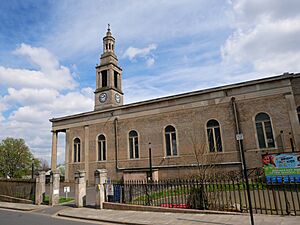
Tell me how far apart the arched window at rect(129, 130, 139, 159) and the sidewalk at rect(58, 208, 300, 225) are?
46.3 feet

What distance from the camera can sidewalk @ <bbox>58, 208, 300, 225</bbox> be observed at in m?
8.71

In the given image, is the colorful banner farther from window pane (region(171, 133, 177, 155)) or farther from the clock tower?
the clock tower

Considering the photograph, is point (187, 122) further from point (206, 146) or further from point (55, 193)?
point (55, 193)

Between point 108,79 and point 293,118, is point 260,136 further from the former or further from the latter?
point 108,79

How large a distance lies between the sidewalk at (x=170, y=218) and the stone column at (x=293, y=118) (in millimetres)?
13010

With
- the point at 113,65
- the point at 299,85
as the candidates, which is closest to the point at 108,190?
the point at 299,85

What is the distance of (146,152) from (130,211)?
45.1 ft

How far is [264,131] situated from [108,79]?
22140mm

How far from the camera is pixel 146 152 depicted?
2597 centimetres

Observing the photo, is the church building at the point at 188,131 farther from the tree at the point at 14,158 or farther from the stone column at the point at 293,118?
the tree at the point at 14,158

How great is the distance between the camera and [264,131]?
21328 mm

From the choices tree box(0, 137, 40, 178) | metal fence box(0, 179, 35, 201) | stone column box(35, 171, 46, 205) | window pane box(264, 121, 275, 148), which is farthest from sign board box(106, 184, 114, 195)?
tree box(0, 137, 40, 178)

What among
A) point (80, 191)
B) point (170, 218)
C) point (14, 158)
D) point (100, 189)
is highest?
point (14, 158)

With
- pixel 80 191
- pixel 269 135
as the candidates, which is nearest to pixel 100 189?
pixel 80 191
